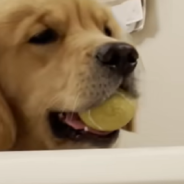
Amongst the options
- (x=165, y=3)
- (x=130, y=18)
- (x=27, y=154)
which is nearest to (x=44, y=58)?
(x=27, y=154)

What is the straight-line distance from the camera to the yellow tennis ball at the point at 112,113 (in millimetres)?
856

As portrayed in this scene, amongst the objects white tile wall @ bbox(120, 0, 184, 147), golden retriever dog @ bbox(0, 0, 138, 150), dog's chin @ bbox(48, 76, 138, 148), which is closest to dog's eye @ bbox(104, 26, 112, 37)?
golden retriever dog @ bbox(0, 0, 138, 150)

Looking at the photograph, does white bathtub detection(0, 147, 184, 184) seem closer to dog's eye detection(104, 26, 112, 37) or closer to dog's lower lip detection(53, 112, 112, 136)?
dog's lower lip detection(53, 112, 112, 136)

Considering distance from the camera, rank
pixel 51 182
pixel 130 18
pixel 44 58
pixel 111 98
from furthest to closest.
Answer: pixel 130 18 → pixel 44 58 → pixel 111 98 → pixel 51 182

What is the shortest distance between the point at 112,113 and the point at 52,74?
173 mm

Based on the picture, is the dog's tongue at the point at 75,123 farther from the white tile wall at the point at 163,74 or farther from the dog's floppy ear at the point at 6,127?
the white tile wall at the point at 163,74

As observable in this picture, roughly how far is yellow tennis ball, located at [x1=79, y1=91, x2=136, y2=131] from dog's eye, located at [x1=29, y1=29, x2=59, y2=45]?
0.20m

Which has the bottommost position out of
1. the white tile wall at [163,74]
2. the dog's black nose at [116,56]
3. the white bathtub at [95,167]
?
→ the white tile wall at [163,74]

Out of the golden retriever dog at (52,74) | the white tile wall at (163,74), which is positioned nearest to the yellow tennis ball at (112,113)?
the golden retriever dog at (52,74)

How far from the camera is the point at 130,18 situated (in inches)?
65.1

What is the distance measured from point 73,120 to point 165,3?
35.8 inches

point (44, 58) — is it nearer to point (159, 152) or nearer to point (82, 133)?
point (82, 133)

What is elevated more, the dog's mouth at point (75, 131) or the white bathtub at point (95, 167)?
the white bathtub at point (95, 167)

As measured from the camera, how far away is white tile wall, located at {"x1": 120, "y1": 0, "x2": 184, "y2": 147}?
5.54 feet
